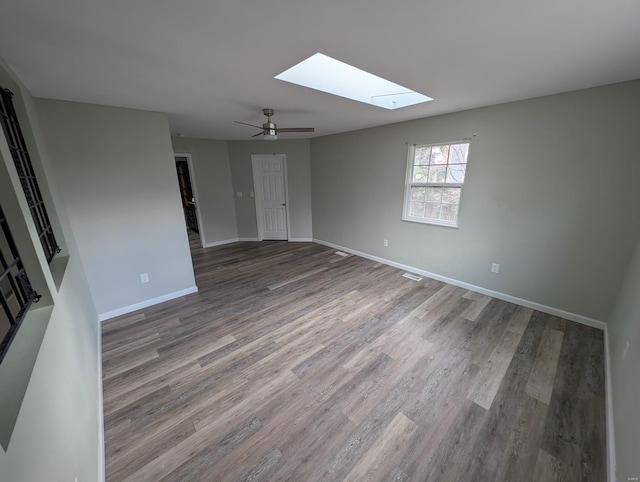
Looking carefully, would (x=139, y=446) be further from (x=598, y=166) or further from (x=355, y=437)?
(x=598, y=166)

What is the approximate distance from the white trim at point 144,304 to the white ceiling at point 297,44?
2.27m

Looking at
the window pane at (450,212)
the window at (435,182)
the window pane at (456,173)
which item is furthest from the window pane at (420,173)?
the window pane at (450,212)

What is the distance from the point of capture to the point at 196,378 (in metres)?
2.05

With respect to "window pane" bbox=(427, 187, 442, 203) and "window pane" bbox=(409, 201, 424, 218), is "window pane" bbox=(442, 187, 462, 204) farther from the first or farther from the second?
"window pane" bbox=(409, 201, 424, 218)

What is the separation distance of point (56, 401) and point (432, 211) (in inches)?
157

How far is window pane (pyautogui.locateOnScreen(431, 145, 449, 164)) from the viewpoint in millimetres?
3372

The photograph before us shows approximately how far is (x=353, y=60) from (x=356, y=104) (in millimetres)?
1037

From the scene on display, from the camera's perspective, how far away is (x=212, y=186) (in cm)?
545

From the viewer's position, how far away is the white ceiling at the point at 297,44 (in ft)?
3.75

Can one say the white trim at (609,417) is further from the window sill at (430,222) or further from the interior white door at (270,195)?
the interior white door at (270,195)

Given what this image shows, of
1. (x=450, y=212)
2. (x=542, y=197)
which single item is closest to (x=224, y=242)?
(x=450, y=212)

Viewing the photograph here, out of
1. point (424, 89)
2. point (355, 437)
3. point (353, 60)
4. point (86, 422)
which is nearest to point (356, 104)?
point (424, 89)

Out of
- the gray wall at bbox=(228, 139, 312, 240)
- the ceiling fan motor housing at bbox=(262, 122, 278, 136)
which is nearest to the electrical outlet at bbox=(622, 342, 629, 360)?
the ceiling fan motor housing at bbox=(262, 122, 278, 136)

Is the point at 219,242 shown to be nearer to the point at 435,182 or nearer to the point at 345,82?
the point at 345,82
